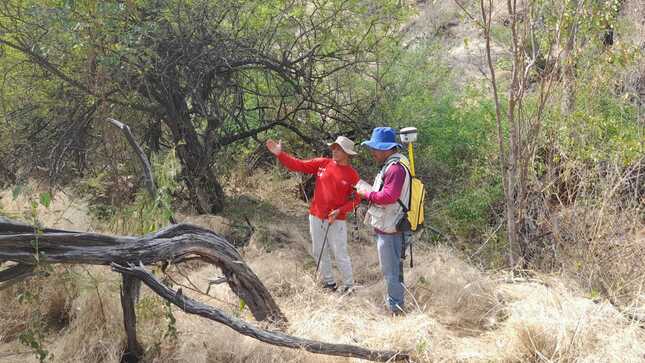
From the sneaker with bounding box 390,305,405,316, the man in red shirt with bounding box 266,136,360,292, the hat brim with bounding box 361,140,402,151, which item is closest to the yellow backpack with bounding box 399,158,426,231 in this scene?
the hat brim with bounding box 361,140,402,151

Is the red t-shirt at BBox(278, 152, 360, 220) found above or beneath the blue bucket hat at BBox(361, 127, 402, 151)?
beneath

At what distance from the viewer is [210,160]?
25.8ft

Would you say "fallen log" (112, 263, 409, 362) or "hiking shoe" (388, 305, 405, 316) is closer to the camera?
"fallen log" (112, 263, 409, 362)

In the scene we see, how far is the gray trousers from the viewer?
578cm

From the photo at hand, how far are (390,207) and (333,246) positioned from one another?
1087 mm

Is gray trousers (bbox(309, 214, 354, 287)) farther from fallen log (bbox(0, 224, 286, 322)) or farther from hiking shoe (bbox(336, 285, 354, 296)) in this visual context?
fallen log (bbox(0, 224, 286, 322))

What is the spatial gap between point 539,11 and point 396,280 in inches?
108

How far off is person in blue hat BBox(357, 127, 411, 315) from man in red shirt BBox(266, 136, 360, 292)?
550mm

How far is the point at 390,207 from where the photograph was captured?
4.91 meters

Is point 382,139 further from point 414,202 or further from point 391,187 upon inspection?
point 414,202

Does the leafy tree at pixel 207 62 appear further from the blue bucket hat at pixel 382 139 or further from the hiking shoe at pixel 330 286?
the blue bucket hat at pixel 382 139

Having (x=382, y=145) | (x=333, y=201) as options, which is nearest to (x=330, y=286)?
(x=333, y=201)

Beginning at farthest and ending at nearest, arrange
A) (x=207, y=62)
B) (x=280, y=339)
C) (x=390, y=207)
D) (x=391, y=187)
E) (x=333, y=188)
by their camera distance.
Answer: (x=207, y=62), (x=333, y=188), (x=390, y=207), (x=391, y=187), (x=280, y=339)

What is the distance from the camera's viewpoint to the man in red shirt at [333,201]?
5.67m
